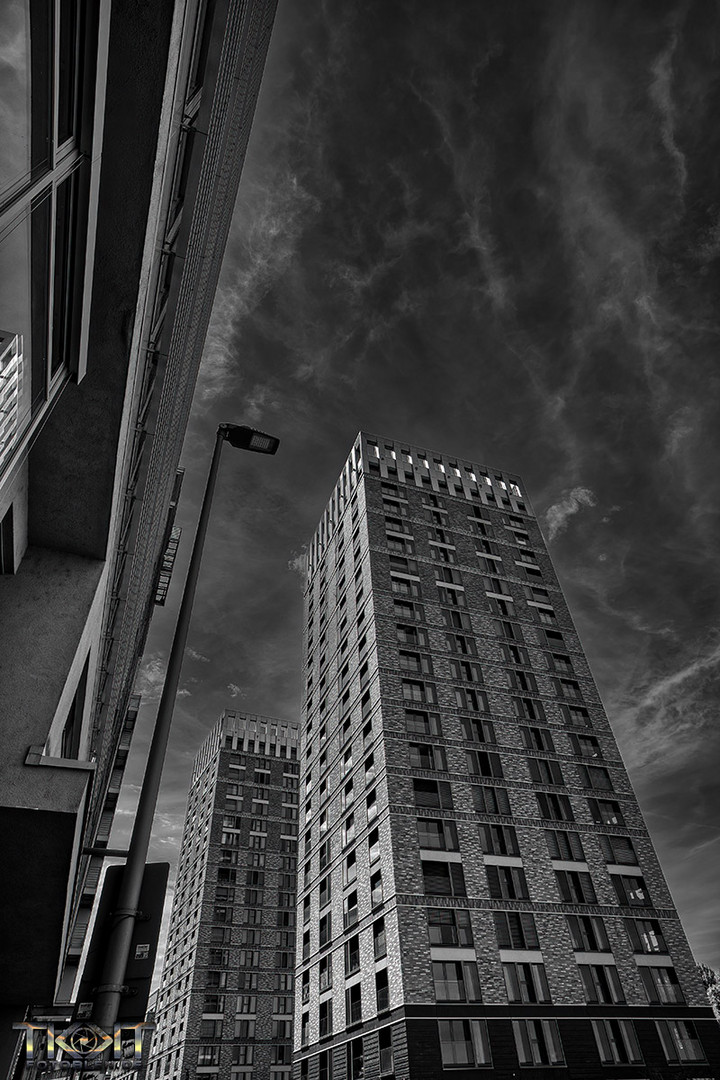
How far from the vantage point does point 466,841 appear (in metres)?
35.7

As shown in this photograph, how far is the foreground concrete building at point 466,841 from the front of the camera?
1196 inches

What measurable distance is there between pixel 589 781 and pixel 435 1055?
19.4m

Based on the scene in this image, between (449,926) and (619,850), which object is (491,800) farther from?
(619,850)

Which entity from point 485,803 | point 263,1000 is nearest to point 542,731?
point 485,803

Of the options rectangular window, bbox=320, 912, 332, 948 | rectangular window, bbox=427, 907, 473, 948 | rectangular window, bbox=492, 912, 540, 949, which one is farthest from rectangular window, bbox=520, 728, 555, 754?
rectangular window, bbox=320, 912, 332, 948

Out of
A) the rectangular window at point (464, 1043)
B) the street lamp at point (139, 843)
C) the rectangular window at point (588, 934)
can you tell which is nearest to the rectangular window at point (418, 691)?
the rectangular window at point (588, 934)

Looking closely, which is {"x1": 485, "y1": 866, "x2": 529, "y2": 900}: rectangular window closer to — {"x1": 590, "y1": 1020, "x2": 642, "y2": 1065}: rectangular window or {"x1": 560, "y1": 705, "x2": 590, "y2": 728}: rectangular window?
{"x1": 590, "y1": 1020, "x2": 642, "y2": 1065}: rectangular window

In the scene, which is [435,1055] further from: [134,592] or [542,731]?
[134,592]

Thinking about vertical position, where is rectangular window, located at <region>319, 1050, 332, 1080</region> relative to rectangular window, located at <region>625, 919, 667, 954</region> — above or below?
below

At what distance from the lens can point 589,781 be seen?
4162 cm

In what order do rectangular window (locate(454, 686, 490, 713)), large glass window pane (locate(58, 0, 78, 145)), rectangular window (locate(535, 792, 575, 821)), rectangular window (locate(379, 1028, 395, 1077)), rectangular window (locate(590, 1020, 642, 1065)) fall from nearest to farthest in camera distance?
large glass window pane (locate(58, 0, 78, 145)) → rectangular window (locate(379, 1028, 395, 1077)) → rectangular window (locate(590, 1020, 642, 1065)) → rectangular window (locate(535, 792, 575, 821)) → rectangular window (locate(454, 686, 490, 713))

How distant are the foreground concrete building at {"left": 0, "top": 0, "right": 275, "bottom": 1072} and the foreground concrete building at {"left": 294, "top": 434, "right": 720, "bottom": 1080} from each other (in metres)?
27.5

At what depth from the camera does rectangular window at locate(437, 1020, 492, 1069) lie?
28125 mm

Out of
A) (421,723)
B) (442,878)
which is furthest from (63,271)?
(421,723)
